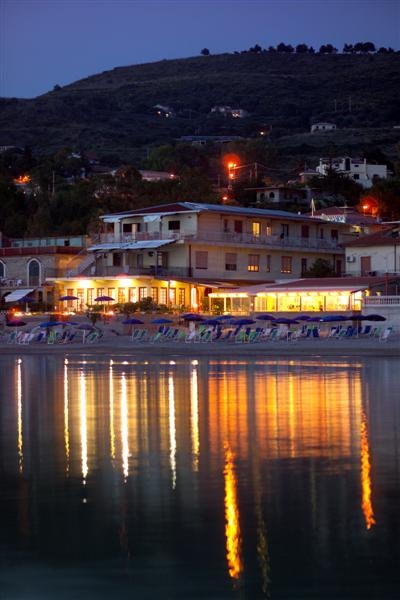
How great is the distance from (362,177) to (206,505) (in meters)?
119

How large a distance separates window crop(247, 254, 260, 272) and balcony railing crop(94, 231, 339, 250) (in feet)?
3.16

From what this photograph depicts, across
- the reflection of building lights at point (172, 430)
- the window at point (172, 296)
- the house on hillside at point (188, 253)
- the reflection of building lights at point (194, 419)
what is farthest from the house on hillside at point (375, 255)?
the reflection of building lights at point (172, 430)

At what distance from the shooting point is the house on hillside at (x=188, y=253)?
221 feet

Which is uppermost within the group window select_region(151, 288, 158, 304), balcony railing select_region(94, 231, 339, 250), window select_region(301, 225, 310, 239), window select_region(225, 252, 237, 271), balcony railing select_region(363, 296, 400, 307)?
window select_region(301, 225, 310, 239)

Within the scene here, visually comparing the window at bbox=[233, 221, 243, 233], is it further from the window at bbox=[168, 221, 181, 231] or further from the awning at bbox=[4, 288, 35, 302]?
the awning at bbox=[4, 288, 35, 302]

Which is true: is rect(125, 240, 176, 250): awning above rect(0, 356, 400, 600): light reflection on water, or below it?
above

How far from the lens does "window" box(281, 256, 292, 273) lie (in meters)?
73.7

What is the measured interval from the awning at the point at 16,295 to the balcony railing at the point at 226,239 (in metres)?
5.57

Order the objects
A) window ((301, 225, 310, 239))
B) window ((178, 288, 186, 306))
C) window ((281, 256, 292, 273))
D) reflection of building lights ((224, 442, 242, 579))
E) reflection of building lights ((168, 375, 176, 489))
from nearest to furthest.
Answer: reflection of building lights ((224, 442, 242, 579)) < reflection of building lights ((168, 375, 176, 489)) < window ((178, 288, 186, 306)) < window ((281, 256, 292, 273)) < window ((301, 225, 310, 239))

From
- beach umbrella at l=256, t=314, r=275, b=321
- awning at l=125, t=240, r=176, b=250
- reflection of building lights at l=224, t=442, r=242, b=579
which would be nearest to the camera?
reflection of building lights at l=224, t=442, r=242, b=579

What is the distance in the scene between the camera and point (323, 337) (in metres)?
51.6

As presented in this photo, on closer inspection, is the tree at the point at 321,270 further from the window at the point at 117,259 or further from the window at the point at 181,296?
the window at the point at 117,259

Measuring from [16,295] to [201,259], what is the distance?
37.4 ft

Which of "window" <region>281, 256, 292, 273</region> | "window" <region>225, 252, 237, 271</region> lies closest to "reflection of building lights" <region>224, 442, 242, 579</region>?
"window" <region>225, 252, 237, 271</region>
